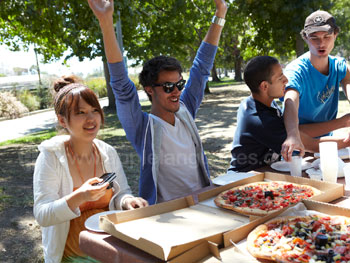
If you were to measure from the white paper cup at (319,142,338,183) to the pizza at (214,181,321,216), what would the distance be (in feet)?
0.78

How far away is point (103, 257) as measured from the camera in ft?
5.11

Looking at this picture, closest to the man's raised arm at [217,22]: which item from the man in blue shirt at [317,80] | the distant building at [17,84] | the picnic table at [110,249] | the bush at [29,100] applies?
the man in blue shirt at [317,80]

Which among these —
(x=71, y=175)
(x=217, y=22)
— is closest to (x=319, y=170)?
(x=217, y=22)

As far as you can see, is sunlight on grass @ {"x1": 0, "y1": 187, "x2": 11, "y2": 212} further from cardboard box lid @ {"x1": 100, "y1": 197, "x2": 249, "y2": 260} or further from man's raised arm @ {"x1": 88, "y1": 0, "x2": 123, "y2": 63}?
cardboard box lid @ {"x1": 100, "y1": 197, "x2": 249, "y2": 260}

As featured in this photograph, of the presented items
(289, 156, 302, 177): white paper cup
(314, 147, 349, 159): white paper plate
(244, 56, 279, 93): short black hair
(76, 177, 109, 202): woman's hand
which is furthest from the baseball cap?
(76, 177, 109, 202): woman's hand

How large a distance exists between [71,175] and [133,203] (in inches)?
19.1

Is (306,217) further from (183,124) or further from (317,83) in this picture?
(317,83)

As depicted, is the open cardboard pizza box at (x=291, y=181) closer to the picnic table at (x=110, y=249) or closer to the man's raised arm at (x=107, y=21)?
the picnic table at (x=110, y=249)

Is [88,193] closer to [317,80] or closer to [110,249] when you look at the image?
[110,249]

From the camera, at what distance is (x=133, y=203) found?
209 centimetres

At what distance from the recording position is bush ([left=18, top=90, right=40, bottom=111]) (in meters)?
23.1

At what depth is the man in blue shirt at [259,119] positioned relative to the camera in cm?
276

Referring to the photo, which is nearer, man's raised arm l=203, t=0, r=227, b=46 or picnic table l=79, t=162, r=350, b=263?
picnic table l=79, t=162, r=350, b=263

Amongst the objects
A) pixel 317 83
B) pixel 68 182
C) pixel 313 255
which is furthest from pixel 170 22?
pixel 313 255
